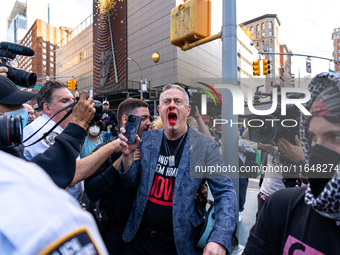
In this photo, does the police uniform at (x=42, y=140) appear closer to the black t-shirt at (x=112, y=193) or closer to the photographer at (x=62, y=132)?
the photographer at (x=62, y=132)

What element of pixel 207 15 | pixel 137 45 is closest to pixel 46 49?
pixel 137 45

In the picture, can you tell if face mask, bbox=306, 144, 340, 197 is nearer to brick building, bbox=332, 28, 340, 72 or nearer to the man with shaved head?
the man with shaved head

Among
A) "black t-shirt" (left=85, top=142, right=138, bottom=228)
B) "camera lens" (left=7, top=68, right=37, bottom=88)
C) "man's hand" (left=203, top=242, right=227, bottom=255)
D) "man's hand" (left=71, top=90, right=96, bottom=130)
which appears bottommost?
"man's hand" (left=203, top=242, right=227, bottom=255)

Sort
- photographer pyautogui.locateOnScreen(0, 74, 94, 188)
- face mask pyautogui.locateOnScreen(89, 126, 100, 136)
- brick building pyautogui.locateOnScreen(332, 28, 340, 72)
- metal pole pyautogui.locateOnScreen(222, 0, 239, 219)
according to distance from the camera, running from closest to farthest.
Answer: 1. photographer pyautogui.locateOnScreen(0, 74, 94, 188)
2. metal pole pyautogui.locateOnScreen(222, 0, 239, 219)
3. face mask pyautogui.locateOnScreen(89, 126, 100, 136)
4. brick building pyautogui.locateOnScreen(332, 28, 340, 72)

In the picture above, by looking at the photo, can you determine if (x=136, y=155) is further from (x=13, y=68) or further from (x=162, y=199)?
(x=13, y=68)

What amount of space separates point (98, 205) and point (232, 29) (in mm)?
2921

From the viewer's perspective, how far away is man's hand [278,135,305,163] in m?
2.47

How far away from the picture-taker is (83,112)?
1739 millimetres

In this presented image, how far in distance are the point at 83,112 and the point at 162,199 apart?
102 cm

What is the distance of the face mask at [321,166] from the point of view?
2.95 feet

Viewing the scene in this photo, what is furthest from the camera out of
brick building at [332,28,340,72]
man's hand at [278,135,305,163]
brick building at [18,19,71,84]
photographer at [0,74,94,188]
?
brick building at [332,28,340,72]

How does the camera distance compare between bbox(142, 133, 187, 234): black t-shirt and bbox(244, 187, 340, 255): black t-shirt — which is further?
bbox(142, 133, 187, 234): black t-shirt

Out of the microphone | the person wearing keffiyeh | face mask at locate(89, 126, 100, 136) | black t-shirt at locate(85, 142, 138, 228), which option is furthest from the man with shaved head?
face mask at locate(89, 126, 100, 136)

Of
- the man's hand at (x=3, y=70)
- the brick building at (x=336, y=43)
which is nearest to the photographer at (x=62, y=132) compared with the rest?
the man's hand at (x=3, y=70)
